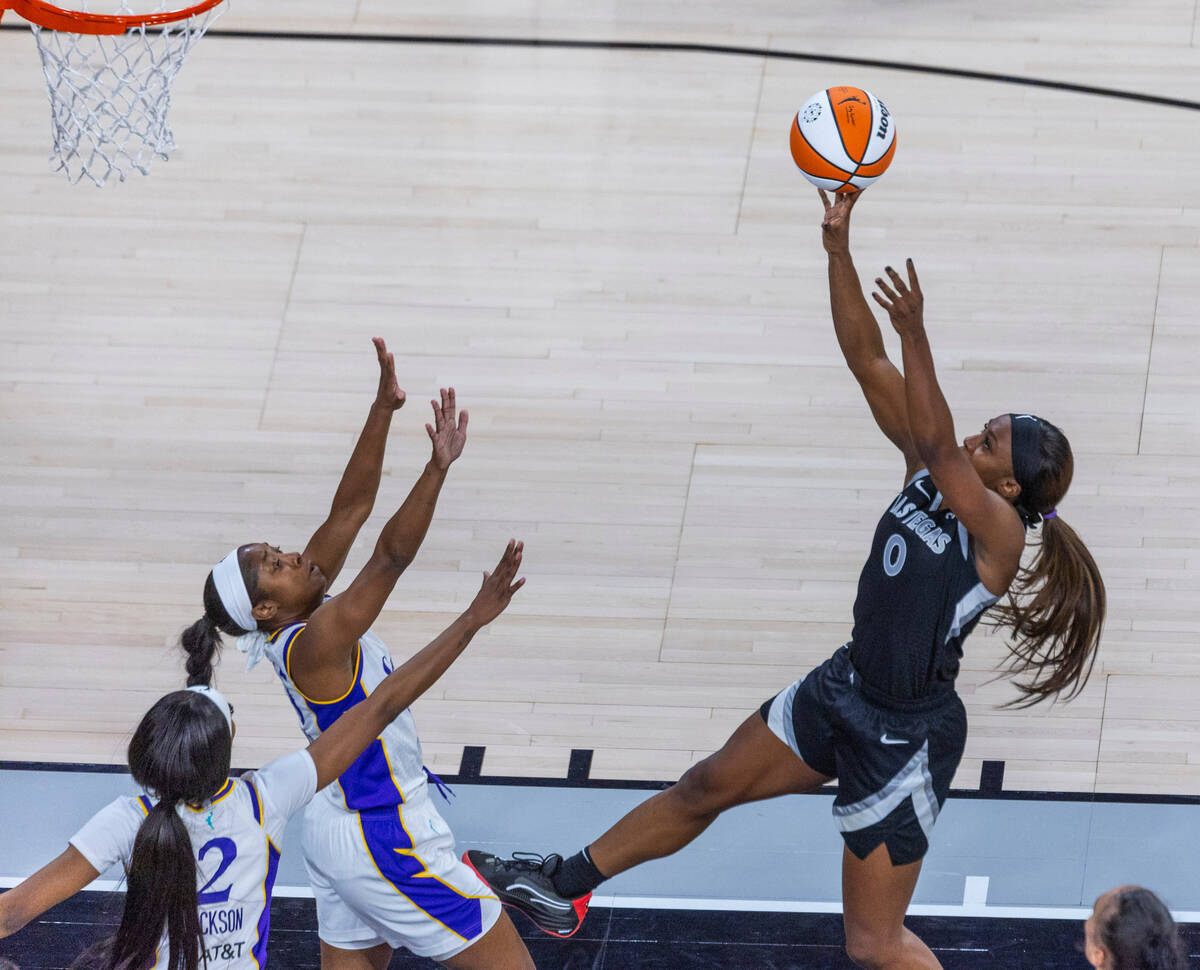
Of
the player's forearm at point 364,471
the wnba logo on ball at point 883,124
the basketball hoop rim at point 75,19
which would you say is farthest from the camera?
the basketball hoop rim at point 75,19

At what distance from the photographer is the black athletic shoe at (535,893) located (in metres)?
4.41

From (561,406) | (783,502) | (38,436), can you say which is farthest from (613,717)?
(38,436)

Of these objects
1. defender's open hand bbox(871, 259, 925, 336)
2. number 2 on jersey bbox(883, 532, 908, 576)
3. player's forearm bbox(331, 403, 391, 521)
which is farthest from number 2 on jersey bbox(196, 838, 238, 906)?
defender's open hand bbox(871, 259, 925, 336)

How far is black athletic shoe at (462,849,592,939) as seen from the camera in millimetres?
4410

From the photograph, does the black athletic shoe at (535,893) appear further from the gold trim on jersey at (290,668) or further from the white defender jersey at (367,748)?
the gold trim on jersey at (290,668)

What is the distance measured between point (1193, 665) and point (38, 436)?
4.79 m

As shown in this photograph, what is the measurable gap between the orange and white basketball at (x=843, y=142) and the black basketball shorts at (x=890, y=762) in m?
1.53

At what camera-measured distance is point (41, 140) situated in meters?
8.06

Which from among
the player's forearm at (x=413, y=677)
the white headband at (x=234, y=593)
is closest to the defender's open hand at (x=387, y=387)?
the white headband at (x=234, y=593)

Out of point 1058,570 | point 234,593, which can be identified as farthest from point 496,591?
point 1058,570

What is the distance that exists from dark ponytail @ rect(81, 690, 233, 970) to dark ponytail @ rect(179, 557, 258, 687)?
20.4 inches

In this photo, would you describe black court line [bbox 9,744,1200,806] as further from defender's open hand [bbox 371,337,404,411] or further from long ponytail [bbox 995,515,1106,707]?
defender's open hand [bbox 371,337,404,411]

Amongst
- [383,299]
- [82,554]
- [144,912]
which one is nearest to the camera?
[144,912]

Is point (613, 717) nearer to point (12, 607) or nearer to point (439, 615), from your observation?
point (439, 615)
